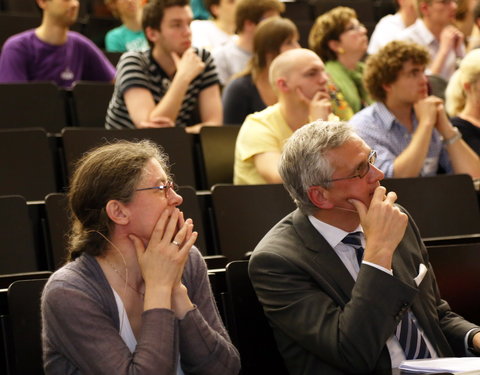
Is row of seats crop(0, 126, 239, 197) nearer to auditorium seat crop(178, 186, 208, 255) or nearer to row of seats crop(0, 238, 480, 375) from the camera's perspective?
auditorium seat crop(178, 186, 208, 255)

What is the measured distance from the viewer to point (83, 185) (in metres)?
1.93

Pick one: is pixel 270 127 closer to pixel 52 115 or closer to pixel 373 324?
pixel 52 115

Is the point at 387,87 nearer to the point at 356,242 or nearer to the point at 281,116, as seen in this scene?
the point at 281,116

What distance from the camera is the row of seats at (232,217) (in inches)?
102

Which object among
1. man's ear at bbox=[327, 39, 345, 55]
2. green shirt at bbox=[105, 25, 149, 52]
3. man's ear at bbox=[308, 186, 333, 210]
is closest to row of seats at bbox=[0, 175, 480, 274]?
man's ear at bbox=[308, 186, 333, 210]

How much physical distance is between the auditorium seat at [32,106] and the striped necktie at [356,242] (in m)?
2.07

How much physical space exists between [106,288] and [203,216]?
1073mm

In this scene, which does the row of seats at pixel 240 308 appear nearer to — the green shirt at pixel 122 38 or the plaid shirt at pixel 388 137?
the plaid shirt at pixel 388 137

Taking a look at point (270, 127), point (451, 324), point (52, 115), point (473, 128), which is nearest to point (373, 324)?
point (451, 324)

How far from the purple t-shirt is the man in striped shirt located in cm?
66

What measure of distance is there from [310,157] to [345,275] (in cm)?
31

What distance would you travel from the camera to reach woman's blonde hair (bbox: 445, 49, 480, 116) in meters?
3.78

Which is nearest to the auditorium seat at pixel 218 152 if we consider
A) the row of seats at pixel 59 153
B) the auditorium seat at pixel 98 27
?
the row of seats at pixel 59 153

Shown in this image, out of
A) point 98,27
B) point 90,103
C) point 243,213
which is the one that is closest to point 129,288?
point 243,213
